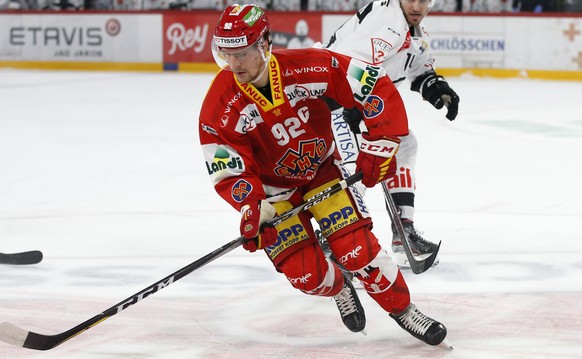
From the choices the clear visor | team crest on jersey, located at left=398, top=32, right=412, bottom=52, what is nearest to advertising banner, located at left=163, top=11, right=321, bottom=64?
team crest on jersey, located at left=398, top=32, right=412, bottom=52

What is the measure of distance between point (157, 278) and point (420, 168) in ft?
8.34

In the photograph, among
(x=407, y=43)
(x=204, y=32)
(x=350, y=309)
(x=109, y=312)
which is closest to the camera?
(x=109, y=312)

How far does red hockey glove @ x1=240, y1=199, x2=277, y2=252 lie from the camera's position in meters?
2.99

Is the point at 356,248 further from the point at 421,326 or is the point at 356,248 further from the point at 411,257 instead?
the point at 411,257

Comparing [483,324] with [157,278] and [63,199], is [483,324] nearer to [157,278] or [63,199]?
[157,278]

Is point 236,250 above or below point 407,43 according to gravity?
below

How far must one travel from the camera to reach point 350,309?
10.9ft

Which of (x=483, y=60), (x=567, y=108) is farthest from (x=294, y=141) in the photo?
(x=483, y=60)

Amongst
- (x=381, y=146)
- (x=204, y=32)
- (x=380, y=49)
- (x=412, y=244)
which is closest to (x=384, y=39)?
(x=380, y=49)

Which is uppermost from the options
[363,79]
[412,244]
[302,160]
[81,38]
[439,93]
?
[363,79]

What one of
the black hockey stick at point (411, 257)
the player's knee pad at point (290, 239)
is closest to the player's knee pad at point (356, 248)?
the player's knee pad at point (290, 239)

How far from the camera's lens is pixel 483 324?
11.2ft

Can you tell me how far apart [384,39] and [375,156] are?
1005mm

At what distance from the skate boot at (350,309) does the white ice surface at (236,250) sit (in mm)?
59
